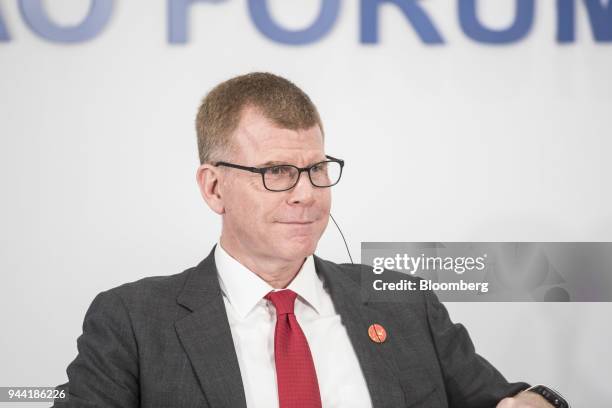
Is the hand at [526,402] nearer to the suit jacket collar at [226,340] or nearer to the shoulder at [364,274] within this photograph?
the suit jacket collar at [226,340]

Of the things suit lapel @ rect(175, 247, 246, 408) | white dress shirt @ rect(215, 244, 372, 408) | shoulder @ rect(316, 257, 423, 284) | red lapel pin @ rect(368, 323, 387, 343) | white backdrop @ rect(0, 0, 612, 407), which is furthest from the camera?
white backdrop @ rect(0, 0, 612, 407)

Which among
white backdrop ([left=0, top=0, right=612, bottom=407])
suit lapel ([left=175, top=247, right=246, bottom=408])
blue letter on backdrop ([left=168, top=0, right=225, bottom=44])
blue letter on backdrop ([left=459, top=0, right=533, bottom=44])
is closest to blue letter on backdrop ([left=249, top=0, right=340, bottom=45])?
white backdrop ([left=0, top=0, right=612, bottom=407])

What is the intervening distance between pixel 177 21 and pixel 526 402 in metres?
1.89

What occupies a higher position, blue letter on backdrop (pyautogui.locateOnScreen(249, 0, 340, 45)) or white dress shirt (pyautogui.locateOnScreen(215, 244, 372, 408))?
blue letter on backdrop (pyautogui.locateOnScreen(249, 0, 340, 45))

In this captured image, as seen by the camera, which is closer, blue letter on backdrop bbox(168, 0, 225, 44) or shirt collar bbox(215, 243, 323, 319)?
shirt collar bbox(215, 243, 323, 319)

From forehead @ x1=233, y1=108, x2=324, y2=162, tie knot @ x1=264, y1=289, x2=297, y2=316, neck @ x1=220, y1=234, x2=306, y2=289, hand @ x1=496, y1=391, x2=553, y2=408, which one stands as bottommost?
hand @ x1=496, y1=391, x2=553, y2=408

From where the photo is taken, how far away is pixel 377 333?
2184 mm

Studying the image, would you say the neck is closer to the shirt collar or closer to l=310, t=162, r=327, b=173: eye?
the shirt collar

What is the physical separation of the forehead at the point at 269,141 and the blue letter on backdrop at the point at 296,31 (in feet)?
3.14

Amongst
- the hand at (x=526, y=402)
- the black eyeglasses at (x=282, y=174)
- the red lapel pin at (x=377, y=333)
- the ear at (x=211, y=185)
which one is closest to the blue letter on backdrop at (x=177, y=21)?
the ear at (x=211, y=185)

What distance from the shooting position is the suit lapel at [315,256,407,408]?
206 centimetres

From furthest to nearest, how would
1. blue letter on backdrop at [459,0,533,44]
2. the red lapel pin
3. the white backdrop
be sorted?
blue letter on backdrop at [459,0,533,44], the white backdrop, the red lapel pin

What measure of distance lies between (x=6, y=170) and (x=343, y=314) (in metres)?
1.54

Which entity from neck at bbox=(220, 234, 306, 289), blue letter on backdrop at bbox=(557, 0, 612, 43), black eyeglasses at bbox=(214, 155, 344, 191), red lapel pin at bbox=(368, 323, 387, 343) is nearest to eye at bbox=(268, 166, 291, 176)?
black eyeglasses at bbox=(214, 155, 344, 191)
